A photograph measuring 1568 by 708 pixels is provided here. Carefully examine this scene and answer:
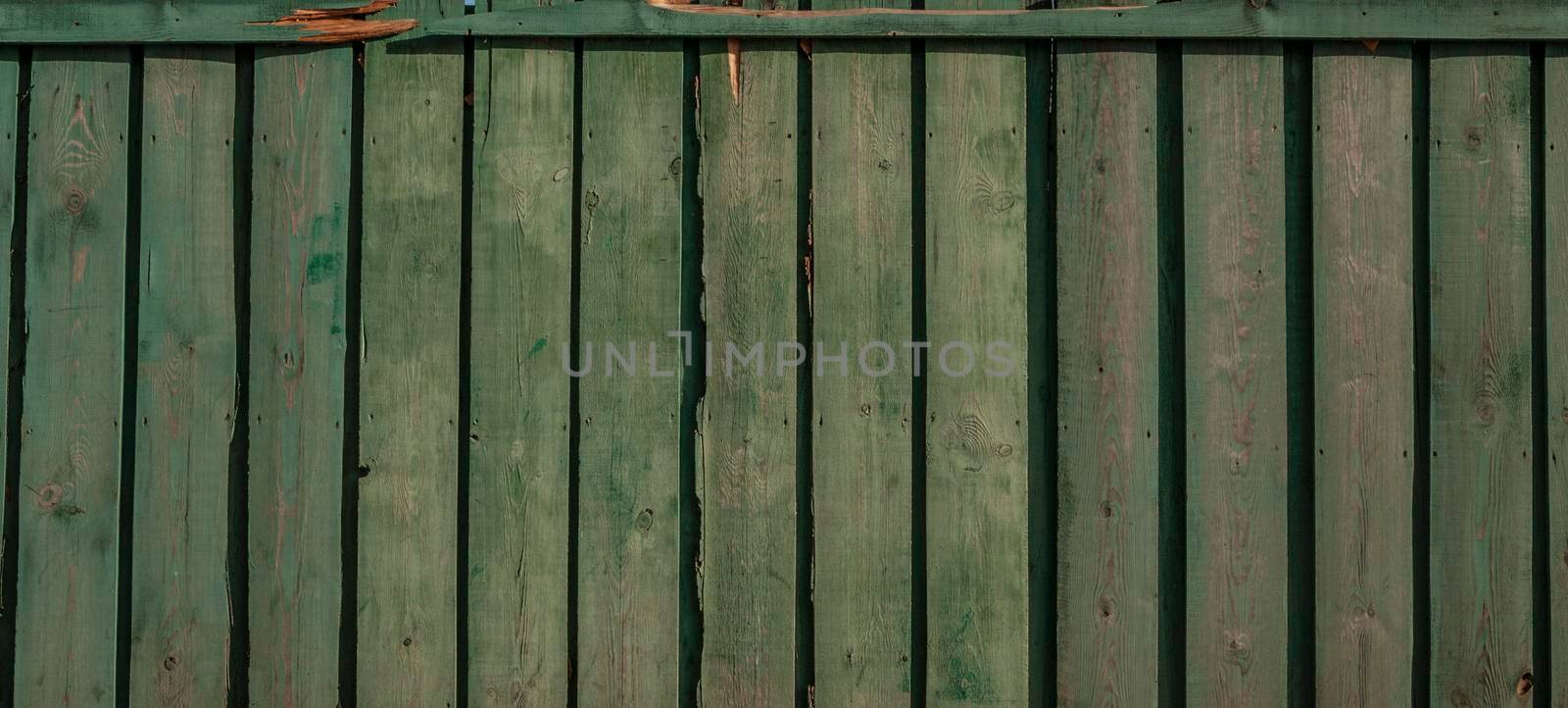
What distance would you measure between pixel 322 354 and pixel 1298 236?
241cm

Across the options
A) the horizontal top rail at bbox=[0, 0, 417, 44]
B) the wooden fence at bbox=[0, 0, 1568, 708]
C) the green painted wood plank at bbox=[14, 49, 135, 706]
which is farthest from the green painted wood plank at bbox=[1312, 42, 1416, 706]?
the green painted wood plank at bbox=[14, 49, 135, 706]

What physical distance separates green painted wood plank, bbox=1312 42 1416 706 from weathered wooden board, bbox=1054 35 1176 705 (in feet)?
1.35

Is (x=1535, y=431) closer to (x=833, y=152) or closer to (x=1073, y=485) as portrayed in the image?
(x=1073, y=485)

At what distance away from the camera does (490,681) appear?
8.08 feet

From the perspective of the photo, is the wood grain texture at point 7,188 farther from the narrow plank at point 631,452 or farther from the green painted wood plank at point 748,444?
the green painted wood plank at point 748,444

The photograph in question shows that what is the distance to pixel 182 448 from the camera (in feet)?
8.07

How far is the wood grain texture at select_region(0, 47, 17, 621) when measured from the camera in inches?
97.2

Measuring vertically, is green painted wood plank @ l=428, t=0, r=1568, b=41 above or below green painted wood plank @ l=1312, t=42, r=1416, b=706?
above

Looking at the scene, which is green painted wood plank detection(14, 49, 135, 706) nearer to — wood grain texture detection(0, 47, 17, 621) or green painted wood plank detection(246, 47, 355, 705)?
wood grain texture detection(0, 47, 17, 621)

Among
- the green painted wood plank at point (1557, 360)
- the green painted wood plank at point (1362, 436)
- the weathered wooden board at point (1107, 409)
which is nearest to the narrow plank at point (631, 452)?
the weathered wooden board at point (1107, 409)

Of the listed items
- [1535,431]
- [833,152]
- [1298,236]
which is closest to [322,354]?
[833,152]

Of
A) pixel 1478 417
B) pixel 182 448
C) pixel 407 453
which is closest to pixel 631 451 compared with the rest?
pixel 407 453

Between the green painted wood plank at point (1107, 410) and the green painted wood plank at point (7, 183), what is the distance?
2552 mm

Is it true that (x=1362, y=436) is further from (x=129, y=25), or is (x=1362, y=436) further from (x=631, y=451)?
(x=129, y=25)
